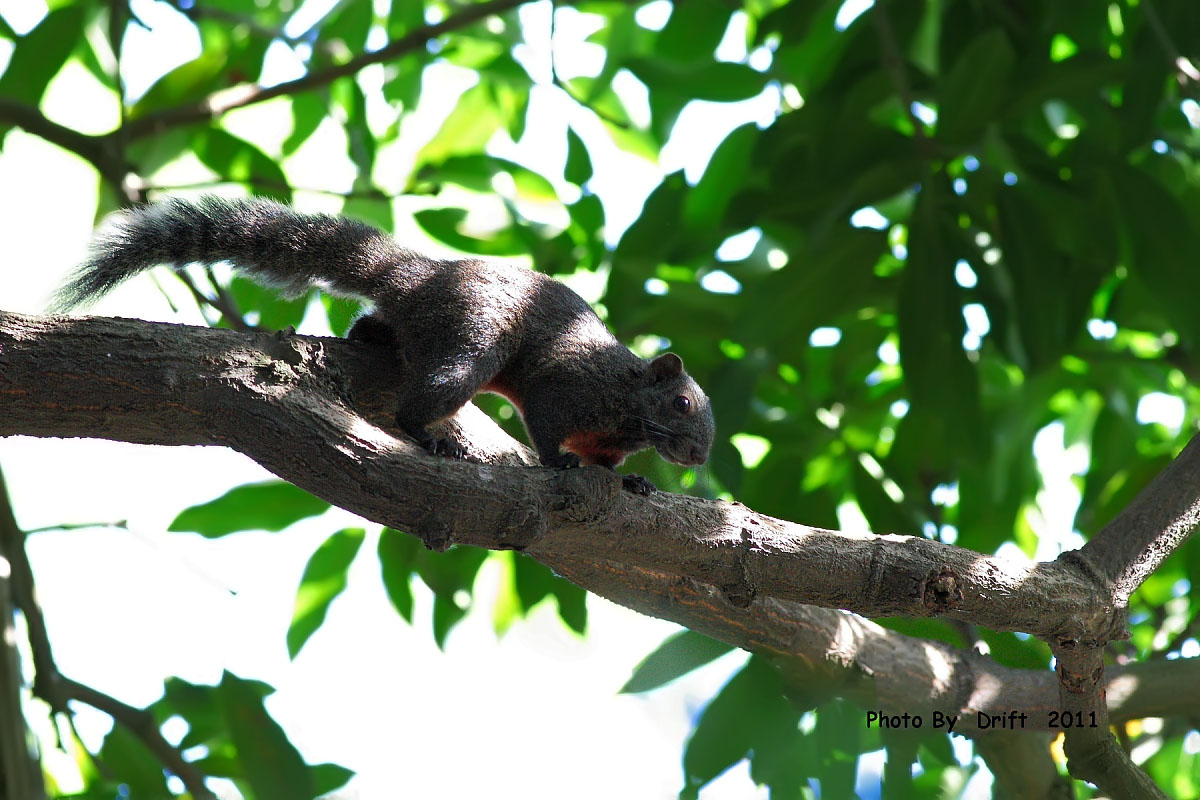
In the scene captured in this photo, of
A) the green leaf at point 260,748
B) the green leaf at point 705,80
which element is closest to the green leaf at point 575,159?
the green leaf at point 705,80

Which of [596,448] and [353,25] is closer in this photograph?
[596,448]

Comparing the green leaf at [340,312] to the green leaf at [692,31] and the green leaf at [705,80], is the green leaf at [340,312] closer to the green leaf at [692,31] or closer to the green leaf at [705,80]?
the green leaf at [705,80]

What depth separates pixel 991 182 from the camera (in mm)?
4250

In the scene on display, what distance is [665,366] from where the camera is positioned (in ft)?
11.5

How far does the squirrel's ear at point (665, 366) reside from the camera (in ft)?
11.5

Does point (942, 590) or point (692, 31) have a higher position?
point (692, 31)

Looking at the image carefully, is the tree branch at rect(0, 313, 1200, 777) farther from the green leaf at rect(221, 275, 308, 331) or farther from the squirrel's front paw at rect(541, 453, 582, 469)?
the green leaf at rect(221, 275, 308, 331)

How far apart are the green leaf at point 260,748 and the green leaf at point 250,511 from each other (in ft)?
2.95

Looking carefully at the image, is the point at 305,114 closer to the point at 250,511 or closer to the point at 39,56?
the point at 39,56

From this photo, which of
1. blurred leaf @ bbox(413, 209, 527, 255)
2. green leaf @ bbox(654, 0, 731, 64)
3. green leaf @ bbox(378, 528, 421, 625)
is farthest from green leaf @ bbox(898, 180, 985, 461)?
green leaf @ bbox(378, 528, 421, 625)

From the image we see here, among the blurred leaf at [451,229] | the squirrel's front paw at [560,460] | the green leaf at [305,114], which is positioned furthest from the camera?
the green leaf at [305,114]

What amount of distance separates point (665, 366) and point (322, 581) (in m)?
1.90

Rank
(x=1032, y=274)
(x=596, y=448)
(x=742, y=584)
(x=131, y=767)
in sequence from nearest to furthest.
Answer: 1. (x=742, y=584)
2. (x=596, y=448)
3. (x=131, y=767)
4. (x=1032, y=274)

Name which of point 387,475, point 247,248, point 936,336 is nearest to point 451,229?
point 247,248
